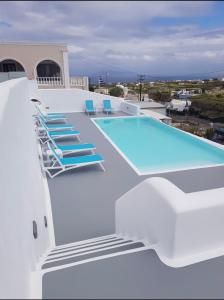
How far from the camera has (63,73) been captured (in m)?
17.4

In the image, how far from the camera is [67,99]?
12.6m

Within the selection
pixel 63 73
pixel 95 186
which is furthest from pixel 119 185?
pixel 63 73

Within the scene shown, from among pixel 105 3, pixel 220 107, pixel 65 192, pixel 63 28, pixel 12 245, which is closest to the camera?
pixel 105 3

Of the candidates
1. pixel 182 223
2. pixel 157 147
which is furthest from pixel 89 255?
pixel 157 147

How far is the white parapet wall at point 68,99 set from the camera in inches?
483

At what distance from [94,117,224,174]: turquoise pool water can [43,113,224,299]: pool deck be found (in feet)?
1.46

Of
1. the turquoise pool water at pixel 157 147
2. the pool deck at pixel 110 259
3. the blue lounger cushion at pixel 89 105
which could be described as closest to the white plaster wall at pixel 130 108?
the turquoise pool water at pixel 157 147

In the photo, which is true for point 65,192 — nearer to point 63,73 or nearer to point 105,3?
point 105,3

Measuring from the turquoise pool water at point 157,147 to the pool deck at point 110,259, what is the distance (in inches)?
17.5

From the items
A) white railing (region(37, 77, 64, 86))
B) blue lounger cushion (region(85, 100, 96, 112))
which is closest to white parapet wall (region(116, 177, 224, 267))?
blue lounger cushion (region(85, 100, 96, 112))

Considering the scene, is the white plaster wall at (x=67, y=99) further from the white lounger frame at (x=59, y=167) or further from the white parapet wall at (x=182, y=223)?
the white parapet wall at (x=182, y=223)

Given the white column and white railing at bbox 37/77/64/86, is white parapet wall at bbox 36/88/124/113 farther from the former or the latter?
the white column

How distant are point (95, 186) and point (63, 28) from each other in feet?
13.4

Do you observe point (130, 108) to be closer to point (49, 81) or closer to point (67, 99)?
point (67, 99)
